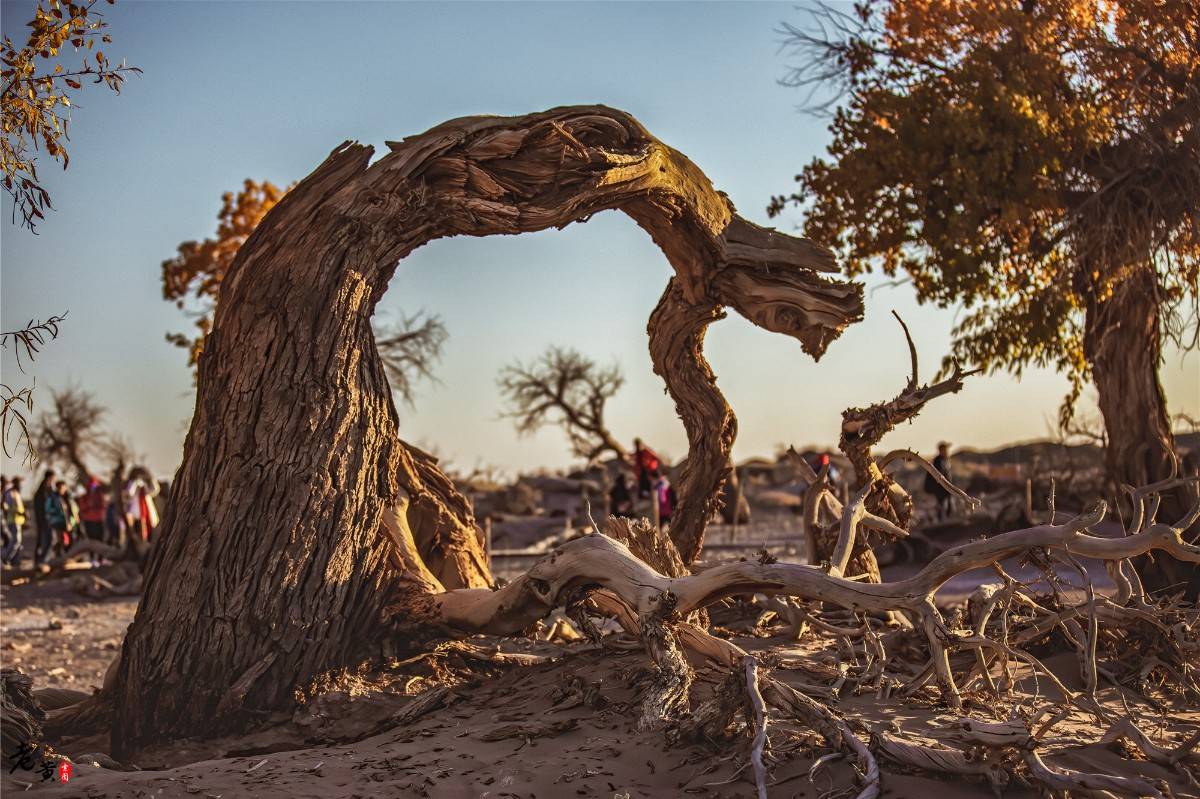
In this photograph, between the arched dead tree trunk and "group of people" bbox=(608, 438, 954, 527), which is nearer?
the arched dead tree trunk

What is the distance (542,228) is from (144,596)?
11.0ft

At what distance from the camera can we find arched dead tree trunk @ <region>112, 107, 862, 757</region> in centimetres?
646

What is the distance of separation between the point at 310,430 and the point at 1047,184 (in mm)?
9059

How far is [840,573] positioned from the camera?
20.0ft

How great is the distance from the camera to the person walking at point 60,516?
1986cm

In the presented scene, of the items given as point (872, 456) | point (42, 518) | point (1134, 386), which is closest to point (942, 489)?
point (1134, 386)

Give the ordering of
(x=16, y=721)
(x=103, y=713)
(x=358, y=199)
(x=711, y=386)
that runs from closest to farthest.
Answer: (x=16, y=721) → (x=103, y=713) → (x=358, y=199) → (x=711, y=386)

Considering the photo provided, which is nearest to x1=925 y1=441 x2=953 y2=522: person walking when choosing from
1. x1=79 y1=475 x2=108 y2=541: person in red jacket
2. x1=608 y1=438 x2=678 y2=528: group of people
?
x1=608 y1=438 x2=678 y2=528: group of people

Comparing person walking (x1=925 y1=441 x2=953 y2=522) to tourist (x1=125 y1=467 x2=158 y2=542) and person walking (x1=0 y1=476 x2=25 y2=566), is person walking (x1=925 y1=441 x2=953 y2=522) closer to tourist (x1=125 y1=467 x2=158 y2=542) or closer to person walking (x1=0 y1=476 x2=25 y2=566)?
tourist (x1=125 y1=467 x2=158 y2=542)

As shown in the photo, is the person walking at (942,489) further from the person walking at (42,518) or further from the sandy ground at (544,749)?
the person walking at (42,518)

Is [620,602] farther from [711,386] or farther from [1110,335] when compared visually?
[1110,335]

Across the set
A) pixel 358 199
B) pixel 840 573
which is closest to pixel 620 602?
pixel 840 573

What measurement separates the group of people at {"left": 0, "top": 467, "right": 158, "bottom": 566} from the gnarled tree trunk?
13956 mm

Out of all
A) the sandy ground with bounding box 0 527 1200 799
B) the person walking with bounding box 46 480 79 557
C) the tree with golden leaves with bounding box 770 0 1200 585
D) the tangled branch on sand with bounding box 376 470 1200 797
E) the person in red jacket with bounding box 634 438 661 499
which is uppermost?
the tree with golden leaves with bounding box 770 0 1200 585
